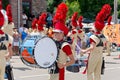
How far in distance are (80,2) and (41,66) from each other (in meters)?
34.0

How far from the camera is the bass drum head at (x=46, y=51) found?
7.08 m

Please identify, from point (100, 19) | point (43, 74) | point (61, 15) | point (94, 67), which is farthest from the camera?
point (43, 74)

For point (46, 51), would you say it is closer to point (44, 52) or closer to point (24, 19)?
point (44, 52)

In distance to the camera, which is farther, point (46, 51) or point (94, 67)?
point (94, 67)

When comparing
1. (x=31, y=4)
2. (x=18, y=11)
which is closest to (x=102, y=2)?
(x=31, y=4)

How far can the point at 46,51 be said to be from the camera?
23.7 feet

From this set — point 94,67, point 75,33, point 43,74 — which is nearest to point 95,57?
point 94,67

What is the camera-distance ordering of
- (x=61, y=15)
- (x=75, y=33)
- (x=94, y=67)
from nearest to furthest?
(x=61, y=15), (x=94, y=67), (x=75, y=33)

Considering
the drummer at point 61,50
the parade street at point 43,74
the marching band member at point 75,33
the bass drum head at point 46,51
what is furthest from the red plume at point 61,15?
the marching band member at point 75,33

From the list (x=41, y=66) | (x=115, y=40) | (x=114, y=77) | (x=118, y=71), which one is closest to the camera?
(x=41, y=66)

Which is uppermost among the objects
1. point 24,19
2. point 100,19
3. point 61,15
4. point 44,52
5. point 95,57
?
point 24,19

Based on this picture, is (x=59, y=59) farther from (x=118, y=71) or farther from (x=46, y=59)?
(x=118, y=71)

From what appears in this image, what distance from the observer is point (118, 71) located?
16.1 m

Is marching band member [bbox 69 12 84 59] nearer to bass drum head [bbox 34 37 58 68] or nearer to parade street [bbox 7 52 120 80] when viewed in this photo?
parade street [bbox 7 52 120 80]
